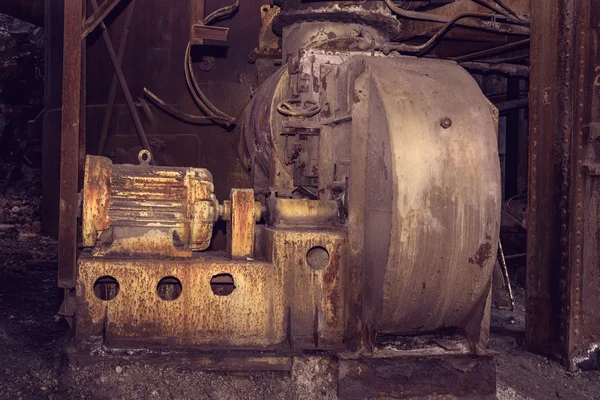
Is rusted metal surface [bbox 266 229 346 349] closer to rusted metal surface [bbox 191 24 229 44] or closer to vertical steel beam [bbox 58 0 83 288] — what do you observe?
vertical steel beam [bbox 58 0 83 288]

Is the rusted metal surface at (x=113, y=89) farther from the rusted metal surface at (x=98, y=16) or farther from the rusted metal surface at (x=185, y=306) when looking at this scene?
the rusted metal surface at (x=185, y=306)

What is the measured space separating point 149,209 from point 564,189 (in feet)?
9.25

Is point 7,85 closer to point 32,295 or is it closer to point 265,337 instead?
point 32,295

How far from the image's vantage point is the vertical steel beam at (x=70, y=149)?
3.86m

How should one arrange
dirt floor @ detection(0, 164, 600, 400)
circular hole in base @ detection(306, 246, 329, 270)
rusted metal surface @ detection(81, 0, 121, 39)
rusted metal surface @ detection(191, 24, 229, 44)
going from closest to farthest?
dirt floor @ detection(0, 164, 600, 400) → circular hole in base @ detection(306, 246, 329, 270) → rusted metal surface @ detection(81, 0, 121, 39) → rusted metal surface @ detection(191, 24, 229, 44)

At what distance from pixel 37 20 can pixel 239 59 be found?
5.99 meters

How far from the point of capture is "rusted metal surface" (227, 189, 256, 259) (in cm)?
365

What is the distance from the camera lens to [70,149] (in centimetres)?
387

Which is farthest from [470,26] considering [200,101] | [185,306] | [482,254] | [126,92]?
[185,306]

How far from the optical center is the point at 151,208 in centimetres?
357

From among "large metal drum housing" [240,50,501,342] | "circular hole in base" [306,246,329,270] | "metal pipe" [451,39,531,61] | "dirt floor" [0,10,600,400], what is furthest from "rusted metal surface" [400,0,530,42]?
"circular hole in base" [306,246,329,270]

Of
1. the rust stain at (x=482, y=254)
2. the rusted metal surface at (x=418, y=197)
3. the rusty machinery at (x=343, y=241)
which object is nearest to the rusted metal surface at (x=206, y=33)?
the rusty machinery at (x=343, y=241)

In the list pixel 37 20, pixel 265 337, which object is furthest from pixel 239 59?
pixel 37 20

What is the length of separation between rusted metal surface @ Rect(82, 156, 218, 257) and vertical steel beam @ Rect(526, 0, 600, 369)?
2.44 m
